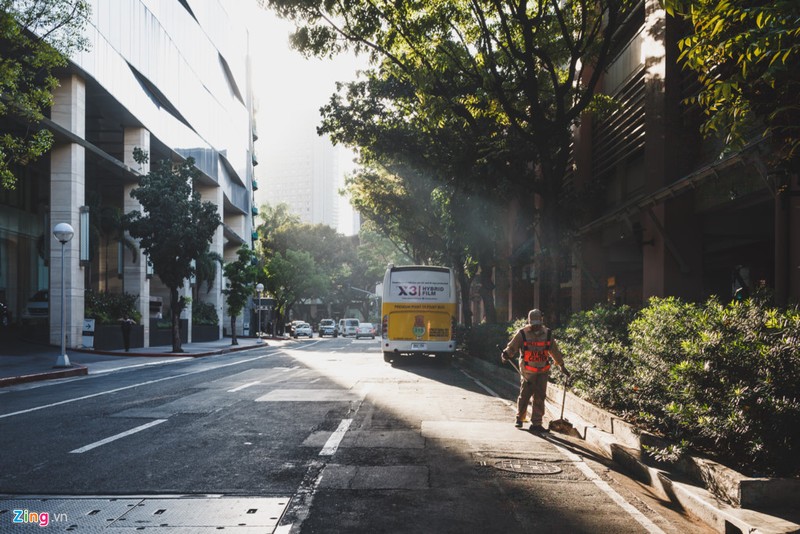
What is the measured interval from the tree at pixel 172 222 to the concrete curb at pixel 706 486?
24427 mm

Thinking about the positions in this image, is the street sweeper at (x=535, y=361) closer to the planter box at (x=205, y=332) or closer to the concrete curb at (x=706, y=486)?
the concrete curb at (x=706, y=486)

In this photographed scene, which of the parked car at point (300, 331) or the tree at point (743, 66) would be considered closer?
the tree at point (743, 66)

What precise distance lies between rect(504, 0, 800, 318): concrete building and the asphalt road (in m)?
5.51

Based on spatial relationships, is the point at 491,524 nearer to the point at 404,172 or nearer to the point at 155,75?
the point at 404,172

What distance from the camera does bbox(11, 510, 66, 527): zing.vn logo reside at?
16.7ft

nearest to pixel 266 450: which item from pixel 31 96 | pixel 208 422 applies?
pixel 208 422

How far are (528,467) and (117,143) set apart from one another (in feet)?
123

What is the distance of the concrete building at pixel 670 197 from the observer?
11.8m

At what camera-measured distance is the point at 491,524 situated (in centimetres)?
522

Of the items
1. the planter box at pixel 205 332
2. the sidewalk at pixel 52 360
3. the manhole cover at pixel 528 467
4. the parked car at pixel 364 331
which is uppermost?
the manhole cover at pixel 528 467

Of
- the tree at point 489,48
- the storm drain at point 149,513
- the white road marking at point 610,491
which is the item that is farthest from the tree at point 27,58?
the white road marking at point 610,491

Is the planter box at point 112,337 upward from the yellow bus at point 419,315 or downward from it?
downward

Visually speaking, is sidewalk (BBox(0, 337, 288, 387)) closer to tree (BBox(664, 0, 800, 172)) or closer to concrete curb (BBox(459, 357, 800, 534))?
concrete curb (BBox(459, 357, 800, 534))

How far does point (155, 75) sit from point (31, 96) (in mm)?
20233
